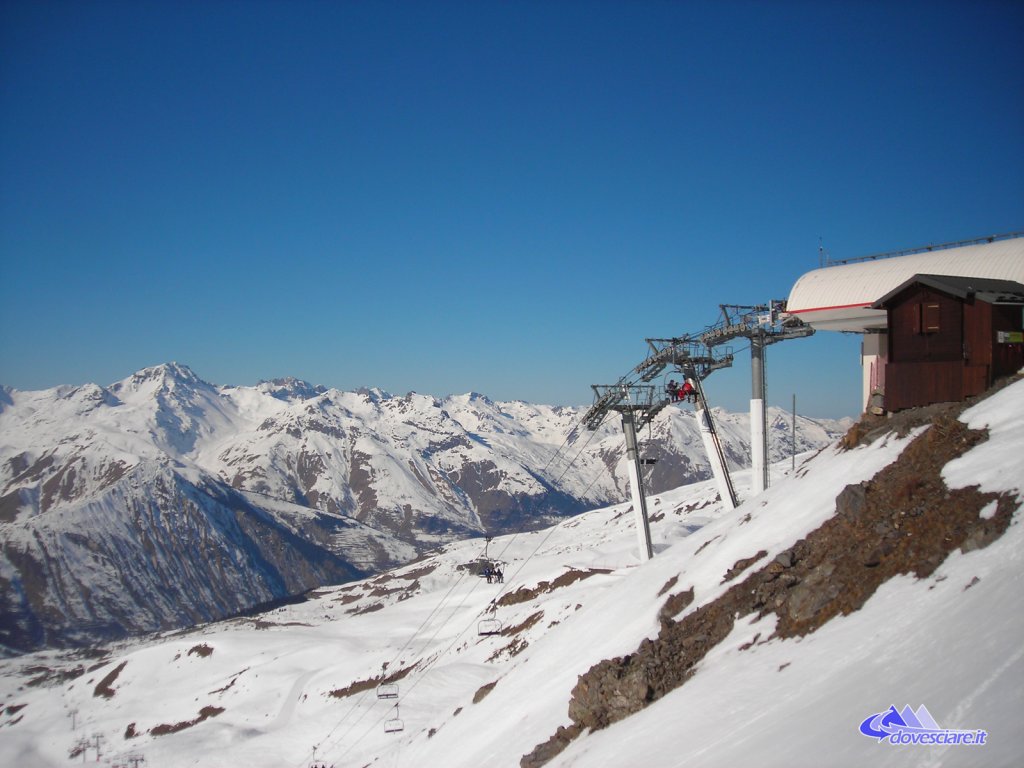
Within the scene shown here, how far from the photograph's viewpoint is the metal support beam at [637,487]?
1802 inches

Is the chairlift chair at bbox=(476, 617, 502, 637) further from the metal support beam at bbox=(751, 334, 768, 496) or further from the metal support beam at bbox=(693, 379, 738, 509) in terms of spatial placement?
the metal support beam at bbox=(751, 334, 768, 496)

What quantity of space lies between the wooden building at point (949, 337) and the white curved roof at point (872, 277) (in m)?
3.90

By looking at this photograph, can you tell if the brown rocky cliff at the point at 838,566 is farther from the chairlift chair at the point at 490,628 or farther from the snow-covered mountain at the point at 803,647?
the chairlift chair at the point at 490,628

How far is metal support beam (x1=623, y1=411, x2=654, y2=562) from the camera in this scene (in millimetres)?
45781

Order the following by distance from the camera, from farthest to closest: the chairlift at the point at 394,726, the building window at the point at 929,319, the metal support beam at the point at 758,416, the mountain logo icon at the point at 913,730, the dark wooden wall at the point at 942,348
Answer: the chairlift at the point at 394,726 → the metal support beam at the point at 758,416 → the building window at the point at 929,319 → the dark wooden wall at the point at 942,348 → the mountain logo icon at the point at 913,730

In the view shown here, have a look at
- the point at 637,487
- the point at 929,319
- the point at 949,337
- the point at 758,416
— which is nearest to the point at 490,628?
the point at 637,487

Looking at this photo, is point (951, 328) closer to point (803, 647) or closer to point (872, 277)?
point (872, 277)

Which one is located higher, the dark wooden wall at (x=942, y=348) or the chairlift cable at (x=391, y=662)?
the dark wooden wall at (x=942, y=348)

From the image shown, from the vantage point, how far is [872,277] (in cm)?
3728

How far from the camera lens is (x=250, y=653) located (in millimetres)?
95125

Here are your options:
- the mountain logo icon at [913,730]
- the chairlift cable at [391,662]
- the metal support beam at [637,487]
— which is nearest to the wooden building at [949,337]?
the mountain logo icon at [913,730]

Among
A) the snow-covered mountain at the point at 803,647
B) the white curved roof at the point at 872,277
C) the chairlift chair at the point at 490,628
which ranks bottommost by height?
the chairlift chair at the point at 490,628

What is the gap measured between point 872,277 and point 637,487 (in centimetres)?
1802

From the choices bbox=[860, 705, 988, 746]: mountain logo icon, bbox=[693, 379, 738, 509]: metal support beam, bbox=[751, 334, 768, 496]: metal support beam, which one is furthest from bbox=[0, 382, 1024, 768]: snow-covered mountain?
bbox=[693, 379, 738, 509]: metal support beam
